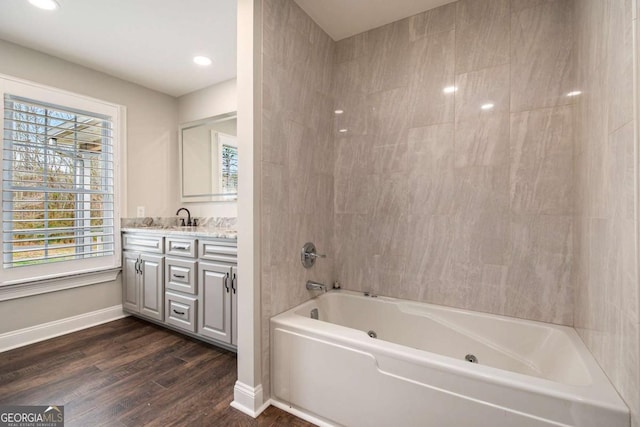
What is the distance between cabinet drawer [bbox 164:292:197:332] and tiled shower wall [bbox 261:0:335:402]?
1022 mm

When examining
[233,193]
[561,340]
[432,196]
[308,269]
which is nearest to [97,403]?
[308,269]

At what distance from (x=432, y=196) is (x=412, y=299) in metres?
0.73

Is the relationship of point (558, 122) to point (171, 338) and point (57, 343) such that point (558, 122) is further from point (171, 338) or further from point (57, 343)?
point (57, 343)

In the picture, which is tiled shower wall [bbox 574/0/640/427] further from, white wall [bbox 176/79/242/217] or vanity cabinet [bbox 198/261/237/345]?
white wall [bbox 176/79/242/217]

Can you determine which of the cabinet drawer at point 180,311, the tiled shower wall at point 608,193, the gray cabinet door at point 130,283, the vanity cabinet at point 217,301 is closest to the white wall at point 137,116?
the gray cabinet door at point 130,283

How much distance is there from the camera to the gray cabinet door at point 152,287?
2566mm

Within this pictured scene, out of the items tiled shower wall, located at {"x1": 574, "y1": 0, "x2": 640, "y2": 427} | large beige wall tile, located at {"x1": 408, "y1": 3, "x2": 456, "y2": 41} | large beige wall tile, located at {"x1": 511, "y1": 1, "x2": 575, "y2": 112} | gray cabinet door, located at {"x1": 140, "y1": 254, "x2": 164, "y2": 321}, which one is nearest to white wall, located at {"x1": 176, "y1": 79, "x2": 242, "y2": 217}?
gray cabinet door, located at {"x1": 140, "y1": 254, "x2": 164, "y2": 321}

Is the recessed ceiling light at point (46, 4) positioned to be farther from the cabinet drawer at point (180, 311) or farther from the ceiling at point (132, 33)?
the cabinet drawer at point (180, 311)

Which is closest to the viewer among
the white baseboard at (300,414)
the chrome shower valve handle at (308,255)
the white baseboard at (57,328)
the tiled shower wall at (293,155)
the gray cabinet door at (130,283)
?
the white baseboard at (300,414)

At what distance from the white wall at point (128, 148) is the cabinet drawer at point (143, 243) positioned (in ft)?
1.04

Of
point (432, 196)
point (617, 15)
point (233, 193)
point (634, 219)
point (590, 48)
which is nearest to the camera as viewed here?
point (634, 219)

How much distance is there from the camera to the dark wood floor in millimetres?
1508

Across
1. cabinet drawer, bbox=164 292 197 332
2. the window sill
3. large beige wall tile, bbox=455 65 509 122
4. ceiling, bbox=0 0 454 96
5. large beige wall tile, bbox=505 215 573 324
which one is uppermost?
ceiling, bbox=0 0 454 96

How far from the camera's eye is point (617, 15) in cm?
96
